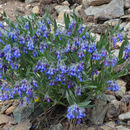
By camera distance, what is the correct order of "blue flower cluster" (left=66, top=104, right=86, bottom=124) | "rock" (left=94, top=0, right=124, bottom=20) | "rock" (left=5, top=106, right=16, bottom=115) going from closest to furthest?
"blue flower cluster" (left=66, top=104, right=86, bottom=124) < "rock" (left=5, top=106, right=16, bottom=115) < "rock" (left=94, top=0, right=124, bottom=20)

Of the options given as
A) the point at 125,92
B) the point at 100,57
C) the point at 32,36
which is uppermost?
the point at 32,36

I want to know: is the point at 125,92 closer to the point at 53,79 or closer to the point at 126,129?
the point at 126,129

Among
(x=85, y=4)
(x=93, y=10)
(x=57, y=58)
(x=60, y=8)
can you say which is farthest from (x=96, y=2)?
(x=57, y=58)

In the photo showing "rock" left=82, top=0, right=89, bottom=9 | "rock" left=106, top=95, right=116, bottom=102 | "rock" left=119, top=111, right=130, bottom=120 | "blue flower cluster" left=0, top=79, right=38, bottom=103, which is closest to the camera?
"blue flower cluster" left=0, top=79, right=38, bottom=103

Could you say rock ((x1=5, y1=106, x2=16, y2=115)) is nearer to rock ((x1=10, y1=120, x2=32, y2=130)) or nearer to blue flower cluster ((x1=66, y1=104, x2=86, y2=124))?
rock ((x1=10, y1=120, x2=32, y2=130))

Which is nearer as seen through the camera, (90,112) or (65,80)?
(65,80)

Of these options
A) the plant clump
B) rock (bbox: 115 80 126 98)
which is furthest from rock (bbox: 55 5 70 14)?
the plant clump

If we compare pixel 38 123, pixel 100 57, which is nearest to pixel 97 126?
pixel 38 123

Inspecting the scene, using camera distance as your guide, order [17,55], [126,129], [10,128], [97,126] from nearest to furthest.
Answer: [17,55], [126,129], [97,126], [10,128]

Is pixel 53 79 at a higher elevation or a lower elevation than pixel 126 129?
higher
